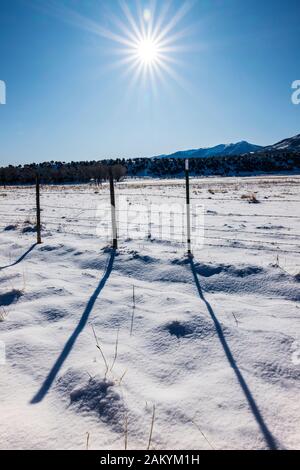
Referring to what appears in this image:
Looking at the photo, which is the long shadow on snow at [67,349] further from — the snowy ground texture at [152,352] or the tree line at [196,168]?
the tree line at [196,168]

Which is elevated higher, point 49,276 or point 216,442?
point 49,276

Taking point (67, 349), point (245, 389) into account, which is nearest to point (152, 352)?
point (67, 349)

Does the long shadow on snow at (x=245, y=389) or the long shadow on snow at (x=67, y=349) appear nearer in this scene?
the long shadow on snow at (x=245, y=389)

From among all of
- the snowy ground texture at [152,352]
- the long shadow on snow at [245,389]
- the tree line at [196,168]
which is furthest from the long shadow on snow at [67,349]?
the tree line at [196,168]

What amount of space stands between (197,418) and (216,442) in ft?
0.78

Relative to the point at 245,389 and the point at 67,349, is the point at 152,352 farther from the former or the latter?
the point at 245,389

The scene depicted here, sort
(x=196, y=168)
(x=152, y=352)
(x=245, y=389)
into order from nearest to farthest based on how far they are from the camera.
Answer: (x=245, y=389) → (x=152, y=352) → (x=196, y=168)

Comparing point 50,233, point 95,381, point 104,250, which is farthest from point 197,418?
point 50,233

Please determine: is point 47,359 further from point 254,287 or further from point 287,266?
point 287,266

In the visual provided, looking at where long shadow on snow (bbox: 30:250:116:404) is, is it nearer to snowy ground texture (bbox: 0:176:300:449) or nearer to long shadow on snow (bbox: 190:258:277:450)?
snowy ground texture (bbox: 0:176:300:449)

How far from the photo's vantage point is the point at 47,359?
3.16m

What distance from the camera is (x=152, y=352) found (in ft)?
10.8

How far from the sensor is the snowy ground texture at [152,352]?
7.47 feet

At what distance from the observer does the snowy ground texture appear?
2277 mm
